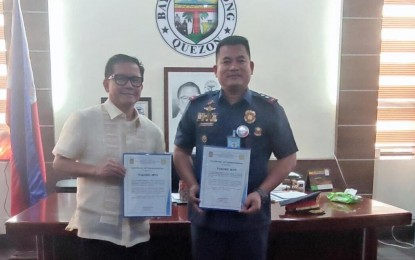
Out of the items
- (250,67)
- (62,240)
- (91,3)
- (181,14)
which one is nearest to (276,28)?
(181,14)

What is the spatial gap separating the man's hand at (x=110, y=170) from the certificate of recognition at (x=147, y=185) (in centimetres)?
4

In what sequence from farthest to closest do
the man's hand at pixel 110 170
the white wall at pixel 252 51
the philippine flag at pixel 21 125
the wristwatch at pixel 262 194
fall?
the white wall at pixel 252 51 < the philippine flag at pixel 21 125 < the wristwatch at pixel 262 194 < the man's hand at pixel 110 170

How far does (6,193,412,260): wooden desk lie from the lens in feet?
5.56

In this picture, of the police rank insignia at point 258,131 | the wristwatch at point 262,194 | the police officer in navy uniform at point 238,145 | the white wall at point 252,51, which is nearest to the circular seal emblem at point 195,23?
the white wall at point 252,51

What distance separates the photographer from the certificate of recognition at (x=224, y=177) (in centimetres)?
133

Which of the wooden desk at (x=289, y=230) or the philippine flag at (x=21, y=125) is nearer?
the wooden desk at (x=289, y=230)

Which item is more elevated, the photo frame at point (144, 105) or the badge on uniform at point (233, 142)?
the photo frame at point (144, 105)

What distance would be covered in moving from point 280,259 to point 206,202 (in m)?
0.84

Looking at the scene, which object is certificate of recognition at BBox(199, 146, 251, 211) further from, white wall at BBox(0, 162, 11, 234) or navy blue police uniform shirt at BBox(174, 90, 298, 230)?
white wall at BBox(0, 162, 11, 234)

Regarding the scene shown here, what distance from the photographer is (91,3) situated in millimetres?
2959

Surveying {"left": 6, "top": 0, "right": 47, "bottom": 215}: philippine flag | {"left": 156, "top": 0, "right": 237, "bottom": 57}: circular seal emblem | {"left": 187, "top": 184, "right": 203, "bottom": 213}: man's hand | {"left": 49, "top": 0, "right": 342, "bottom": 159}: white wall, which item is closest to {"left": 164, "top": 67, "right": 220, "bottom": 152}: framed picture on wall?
{"left": 49, "top": 0, "right": 342, "bottom": 159}: white wall

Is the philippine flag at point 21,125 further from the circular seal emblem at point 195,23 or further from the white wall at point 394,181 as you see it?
the white wall at point 394,181

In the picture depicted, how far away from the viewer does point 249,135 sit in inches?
54.6

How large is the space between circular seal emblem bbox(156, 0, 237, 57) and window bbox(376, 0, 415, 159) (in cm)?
150
